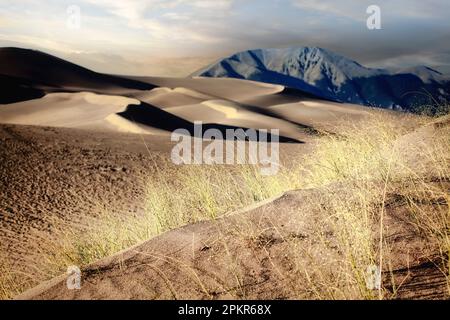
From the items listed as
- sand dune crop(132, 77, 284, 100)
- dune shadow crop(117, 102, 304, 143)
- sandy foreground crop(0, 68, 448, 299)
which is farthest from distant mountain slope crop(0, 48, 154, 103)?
sandy foreground crop(0, 68, 448, 299)

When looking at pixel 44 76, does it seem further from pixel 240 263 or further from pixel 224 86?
pixel 240 263

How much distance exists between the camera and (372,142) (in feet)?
21.1

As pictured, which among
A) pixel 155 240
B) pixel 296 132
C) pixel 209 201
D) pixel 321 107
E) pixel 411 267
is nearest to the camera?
pixel 411 267

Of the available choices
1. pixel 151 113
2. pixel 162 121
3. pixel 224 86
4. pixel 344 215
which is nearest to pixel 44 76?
pixel 224 86

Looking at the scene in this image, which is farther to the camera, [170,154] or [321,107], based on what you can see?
[321,107]

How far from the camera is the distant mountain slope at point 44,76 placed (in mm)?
50259

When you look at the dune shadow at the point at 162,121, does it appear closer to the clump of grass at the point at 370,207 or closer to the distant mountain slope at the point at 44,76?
the clump of grass at the point at 370,207

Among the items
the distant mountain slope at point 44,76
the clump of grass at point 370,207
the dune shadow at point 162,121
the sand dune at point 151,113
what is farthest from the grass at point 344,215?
the distant mountain slope at point 44,76

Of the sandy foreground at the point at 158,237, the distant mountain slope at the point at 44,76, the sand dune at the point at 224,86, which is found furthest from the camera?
the sand dune at the point at 224,86

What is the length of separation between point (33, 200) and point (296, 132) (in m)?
26.1

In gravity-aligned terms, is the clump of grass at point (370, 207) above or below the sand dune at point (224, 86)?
below

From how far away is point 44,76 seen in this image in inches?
2357

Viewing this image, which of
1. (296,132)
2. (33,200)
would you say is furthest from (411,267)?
(296,132)

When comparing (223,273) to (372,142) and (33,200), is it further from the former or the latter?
(33,200)
